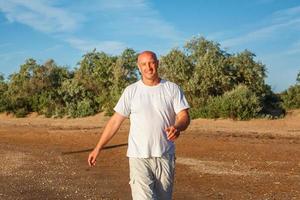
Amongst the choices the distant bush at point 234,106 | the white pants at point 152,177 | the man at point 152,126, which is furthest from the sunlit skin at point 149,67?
the distant bush at point 234,106

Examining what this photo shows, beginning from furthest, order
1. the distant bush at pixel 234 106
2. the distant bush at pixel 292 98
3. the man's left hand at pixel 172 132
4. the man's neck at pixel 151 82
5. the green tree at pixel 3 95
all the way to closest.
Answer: the green tree at pixel 3 95
the distant bush at pixel 292 98
the distant bush at pixel 234 106
the man's neck at pixel 151 82
the man's left hand at pixel 172 132

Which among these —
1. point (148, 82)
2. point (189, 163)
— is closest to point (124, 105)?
point (148, 82)

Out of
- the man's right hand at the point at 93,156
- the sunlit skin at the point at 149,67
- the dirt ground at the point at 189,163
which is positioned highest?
the sunlit skin at the point at 149,67

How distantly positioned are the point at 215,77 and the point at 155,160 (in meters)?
25.0

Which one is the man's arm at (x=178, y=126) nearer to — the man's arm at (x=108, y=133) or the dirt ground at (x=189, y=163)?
the man's arm at (x=108, y=133)

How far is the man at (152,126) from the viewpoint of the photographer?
611 centimetres

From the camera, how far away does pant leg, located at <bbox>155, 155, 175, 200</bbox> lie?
6160 mm

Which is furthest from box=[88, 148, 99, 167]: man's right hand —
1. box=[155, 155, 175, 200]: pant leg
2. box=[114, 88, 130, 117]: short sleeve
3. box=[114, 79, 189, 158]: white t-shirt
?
box=[155, 155, 175, 200]: pant leg

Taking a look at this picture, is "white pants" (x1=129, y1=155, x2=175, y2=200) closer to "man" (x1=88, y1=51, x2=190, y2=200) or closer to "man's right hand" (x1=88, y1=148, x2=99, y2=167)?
"man" (x1=88, y1=51, x2=190, y2=200)

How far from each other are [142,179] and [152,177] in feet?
0.46

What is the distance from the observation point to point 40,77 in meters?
43.3

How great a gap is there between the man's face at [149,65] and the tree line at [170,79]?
831 inches

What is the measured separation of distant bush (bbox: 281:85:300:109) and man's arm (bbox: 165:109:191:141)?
23340 millimetres

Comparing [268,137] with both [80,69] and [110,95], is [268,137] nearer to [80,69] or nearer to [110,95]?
[110,95]
